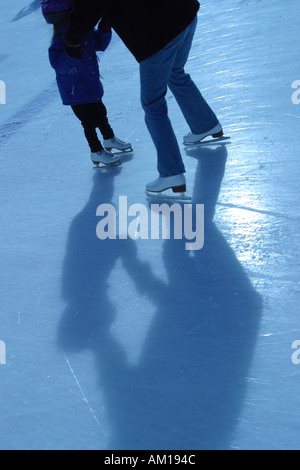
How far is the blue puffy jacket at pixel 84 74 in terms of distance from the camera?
2555mm

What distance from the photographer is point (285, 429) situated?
140 centimetres

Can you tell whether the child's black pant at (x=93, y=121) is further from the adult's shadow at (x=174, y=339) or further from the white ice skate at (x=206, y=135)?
the adult's shadow at (x=174, y=339)

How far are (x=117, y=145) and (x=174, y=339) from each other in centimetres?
Answer: 145

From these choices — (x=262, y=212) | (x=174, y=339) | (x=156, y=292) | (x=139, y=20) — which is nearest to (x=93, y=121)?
(x=139, y=20)

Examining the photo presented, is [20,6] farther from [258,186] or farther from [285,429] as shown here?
[285,429]

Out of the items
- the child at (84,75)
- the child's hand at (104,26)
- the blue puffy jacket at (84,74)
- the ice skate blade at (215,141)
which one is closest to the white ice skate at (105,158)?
the child at (84,75)

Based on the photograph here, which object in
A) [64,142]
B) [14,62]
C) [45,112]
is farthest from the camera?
[14,62]

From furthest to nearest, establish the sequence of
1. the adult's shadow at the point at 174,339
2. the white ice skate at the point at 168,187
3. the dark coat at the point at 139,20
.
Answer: the white ice skate at the point at 168,187
the dark coat at the point at 139,20
the adult's shadow at the point at 174,339

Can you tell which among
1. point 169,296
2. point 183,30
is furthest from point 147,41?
point 169,296

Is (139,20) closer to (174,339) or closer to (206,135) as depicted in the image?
(206,135)

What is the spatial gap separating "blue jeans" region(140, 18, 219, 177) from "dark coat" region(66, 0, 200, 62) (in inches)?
Result: 1.8

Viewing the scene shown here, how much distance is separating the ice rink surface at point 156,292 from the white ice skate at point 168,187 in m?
0.07

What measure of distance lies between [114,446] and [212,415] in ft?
0.86

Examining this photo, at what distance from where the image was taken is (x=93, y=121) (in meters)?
2.79
